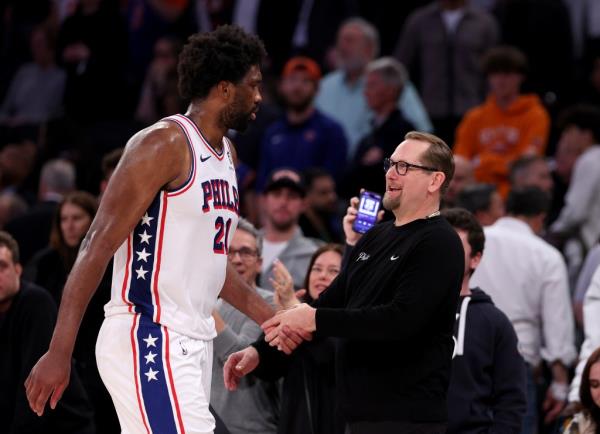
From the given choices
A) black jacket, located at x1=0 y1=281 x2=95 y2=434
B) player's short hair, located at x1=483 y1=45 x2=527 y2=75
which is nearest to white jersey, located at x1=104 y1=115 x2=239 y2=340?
black jacket, located at x1=0 y1=281 x2=95 y2=434

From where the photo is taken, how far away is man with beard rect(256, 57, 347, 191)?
1064cm

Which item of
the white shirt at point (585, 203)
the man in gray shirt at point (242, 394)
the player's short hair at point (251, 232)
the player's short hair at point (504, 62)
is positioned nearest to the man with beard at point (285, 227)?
the player's short hair at point (251, 232)

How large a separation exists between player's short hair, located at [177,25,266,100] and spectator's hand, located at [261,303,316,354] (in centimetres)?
101

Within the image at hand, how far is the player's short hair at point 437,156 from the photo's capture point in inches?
195

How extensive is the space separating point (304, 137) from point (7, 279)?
445 cm

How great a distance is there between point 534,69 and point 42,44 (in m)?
5.84

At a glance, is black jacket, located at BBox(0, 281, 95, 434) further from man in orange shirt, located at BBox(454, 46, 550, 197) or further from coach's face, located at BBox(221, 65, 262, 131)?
man in orange shirt, located at BBox(454, 46, 550, 197)

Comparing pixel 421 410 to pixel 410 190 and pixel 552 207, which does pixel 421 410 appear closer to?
pixel 410 190

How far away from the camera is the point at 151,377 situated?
439 cm

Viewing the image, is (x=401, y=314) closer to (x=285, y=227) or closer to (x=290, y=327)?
(x=290, y=327)

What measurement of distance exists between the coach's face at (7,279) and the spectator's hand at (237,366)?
2048 mm

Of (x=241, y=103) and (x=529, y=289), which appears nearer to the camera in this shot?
(x=241, y=103)

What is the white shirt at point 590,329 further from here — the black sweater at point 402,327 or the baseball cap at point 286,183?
the baseball cap at point 286,183

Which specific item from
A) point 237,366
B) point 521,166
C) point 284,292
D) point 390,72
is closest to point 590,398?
point 284,292
